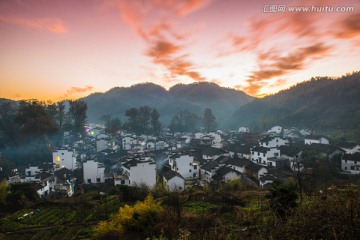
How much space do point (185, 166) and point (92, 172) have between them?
41.1 feet

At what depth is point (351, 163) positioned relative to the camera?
36.1 metres

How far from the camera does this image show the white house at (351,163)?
35.3 metres

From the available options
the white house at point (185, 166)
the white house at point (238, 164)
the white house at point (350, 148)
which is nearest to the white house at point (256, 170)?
the white house at point (238, 164)

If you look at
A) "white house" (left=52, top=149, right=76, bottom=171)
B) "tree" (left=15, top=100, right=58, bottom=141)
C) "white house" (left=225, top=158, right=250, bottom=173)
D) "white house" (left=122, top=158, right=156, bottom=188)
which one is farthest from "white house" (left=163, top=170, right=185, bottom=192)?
"tree" (left=15, top=100, right=58, bottom=141)

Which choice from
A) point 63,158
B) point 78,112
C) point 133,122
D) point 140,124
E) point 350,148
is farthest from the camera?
point 133,122

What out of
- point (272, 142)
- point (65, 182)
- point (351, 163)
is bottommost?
point (65, 182)

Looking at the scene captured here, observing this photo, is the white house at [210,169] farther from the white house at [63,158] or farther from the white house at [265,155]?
the white house at [63,158]

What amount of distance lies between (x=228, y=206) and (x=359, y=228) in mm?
14528

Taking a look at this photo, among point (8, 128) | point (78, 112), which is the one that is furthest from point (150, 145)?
point (8, 128)

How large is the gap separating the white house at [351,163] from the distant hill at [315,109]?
23.5 metres

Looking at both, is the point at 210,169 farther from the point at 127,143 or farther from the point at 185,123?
the point at 185,123

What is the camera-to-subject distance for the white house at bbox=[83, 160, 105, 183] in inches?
1412

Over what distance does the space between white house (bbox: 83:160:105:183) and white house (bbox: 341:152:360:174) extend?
33.0 metres

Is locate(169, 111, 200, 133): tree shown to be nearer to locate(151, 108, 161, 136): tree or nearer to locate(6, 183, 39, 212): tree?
locate(151, 108, 161, 136): tree
